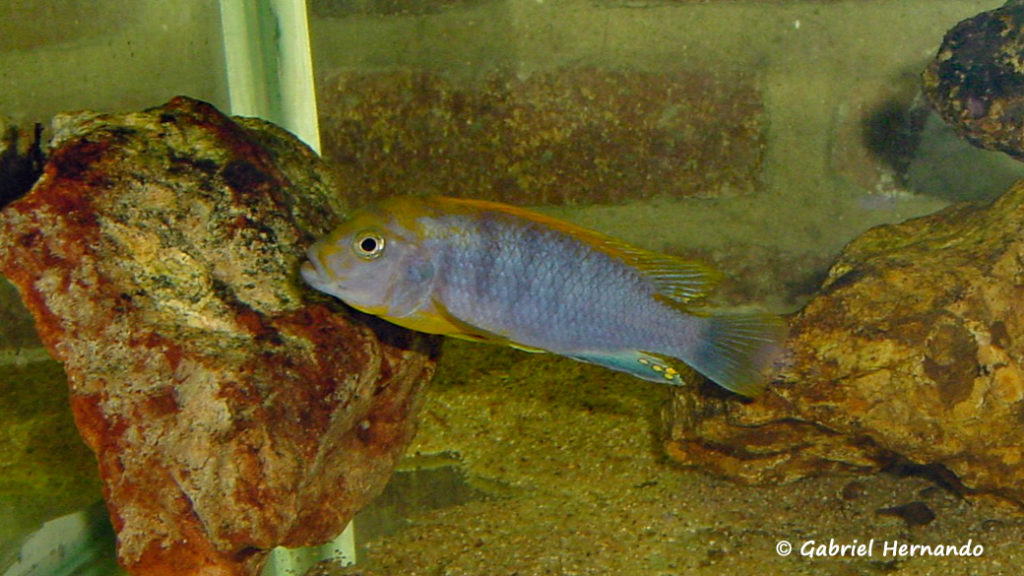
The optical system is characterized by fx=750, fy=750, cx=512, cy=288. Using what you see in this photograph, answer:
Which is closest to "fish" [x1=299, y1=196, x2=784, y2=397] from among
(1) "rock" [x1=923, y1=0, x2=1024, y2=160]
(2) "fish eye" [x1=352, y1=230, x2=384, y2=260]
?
(2) "fish eye" [x1=352, y1=230, x2=384, y2=260]

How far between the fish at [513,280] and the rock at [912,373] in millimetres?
848

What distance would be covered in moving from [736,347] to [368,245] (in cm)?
99

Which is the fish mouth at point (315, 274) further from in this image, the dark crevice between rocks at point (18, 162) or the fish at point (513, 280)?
the dark crevice between rocks at point (18, 162)

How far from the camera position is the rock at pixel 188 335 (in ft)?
6.25

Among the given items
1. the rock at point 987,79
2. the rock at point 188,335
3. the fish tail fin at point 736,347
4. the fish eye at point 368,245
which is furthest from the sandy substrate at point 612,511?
the rock at point 987,79

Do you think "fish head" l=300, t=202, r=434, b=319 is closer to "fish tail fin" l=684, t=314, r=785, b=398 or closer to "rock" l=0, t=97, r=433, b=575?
"rock" l=0, t=97, r=433, b=575

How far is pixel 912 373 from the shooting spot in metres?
2.48

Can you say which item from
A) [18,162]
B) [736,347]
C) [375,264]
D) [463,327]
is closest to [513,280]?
[463,327]

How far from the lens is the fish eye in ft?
6.10

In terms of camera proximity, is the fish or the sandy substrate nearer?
the fish

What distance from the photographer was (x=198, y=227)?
84.5 inches

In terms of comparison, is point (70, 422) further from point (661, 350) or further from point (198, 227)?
point (661, 350)

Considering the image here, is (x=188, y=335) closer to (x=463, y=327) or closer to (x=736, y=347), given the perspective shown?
(x=463, y=327)

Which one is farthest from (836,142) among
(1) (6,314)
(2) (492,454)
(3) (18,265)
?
(1) (6,314)
